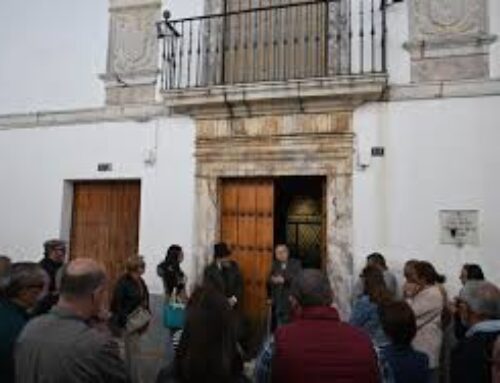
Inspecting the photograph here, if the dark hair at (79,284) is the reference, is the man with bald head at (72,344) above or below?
below

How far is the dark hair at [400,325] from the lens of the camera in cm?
315

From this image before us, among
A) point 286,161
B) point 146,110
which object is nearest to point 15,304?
point 286,161

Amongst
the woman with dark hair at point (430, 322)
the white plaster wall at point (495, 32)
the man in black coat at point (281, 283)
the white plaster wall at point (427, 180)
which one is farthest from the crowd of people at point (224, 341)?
the white plaster wall at point (495, 32)

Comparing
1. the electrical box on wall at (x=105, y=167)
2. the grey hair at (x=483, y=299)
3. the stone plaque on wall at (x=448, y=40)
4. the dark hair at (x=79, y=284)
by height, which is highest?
the stone plaque on wall at (x=448, y=40)

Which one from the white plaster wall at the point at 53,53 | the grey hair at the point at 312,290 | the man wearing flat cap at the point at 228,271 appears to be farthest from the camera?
the white plaster wall at the point at 53,53

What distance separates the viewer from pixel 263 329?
25.5 feet

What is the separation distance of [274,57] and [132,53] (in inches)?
83.7

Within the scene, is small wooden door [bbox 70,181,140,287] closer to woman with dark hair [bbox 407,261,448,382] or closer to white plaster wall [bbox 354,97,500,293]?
white plaster wall [bbox 354,97,500,293]

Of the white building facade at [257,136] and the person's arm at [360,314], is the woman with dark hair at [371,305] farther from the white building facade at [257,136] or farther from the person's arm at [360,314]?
the white building facade at [257,136]

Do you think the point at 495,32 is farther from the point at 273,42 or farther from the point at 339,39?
the point at 273,42

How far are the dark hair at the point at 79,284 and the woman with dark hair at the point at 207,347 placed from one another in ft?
1.67

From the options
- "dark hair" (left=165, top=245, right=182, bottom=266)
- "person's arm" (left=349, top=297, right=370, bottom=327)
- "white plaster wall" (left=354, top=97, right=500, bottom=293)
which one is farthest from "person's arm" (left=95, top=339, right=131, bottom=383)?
"white plaster wall" (left=354, top=97, right=500, bottom=293)

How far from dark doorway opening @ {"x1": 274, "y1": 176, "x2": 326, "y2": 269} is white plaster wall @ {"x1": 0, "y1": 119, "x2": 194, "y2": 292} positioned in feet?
6.52

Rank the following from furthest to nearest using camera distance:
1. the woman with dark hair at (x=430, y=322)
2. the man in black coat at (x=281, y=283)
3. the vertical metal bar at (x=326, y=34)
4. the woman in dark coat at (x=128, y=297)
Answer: the vertical metal bar at (x=326, y=34)
the man in black coat at (x=281, y=283)
the woman in dark coat at (x=128, y=297)
the woman with dark hair at (x=430, y=322)
